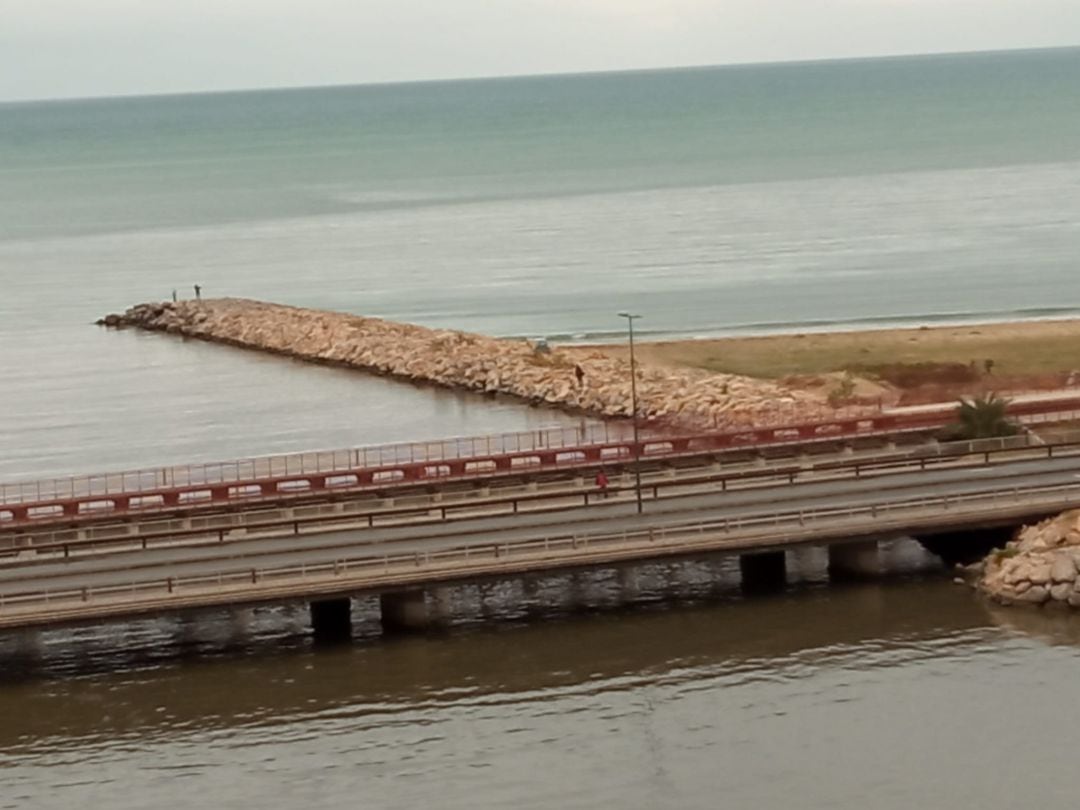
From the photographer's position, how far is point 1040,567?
61.2m

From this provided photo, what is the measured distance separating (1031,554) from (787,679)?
990 centimetres

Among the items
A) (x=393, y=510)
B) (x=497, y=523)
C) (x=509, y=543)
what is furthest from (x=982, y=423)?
(x=509, y=543)

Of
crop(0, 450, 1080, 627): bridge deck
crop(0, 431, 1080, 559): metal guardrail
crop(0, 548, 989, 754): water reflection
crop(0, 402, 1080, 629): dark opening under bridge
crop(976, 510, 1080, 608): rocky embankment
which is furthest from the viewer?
crop(0, 431, 1080, 559): metal guardrail

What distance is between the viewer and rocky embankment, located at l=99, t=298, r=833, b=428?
94250mm

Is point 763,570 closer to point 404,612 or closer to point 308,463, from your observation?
point 404,612

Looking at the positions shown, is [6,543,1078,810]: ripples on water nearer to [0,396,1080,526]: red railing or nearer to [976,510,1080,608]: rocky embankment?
[976,510,1080,608]: rocky embankment

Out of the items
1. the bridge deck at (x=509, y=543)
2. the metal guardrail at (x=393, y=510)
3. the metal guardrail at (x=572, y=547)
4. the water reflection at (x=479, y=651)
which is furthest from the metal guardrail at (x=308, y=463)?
the metal guardrail at (x=572, y=547)

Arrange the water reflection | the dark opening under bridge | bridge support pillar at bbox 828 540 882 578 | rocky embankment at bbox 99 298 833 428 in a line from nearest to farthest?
the water reflection → the dark opening under bridge → bridge support pillar at bbox 828 540 882 578 → rocky embankment at bbox 99 298 833 428

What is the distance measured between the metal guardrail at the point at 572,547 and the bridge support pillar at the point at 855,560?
0.96 meters

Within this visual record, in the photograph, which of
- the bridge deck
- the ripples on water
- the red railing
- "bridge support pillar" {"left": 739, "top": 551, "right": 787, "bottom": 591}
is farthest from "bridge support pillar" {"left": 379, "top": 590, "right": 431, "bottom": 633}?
the red railing

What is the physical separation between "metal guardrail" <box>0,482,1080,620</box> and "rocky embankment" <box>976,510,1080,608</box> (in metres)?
1.80

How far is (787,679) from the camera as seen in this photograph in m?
56.3

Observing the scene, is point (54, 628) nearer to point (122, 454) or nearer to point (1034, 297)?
point (122, 454)

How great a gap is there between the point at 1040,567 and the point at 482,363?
5376 centimetres
